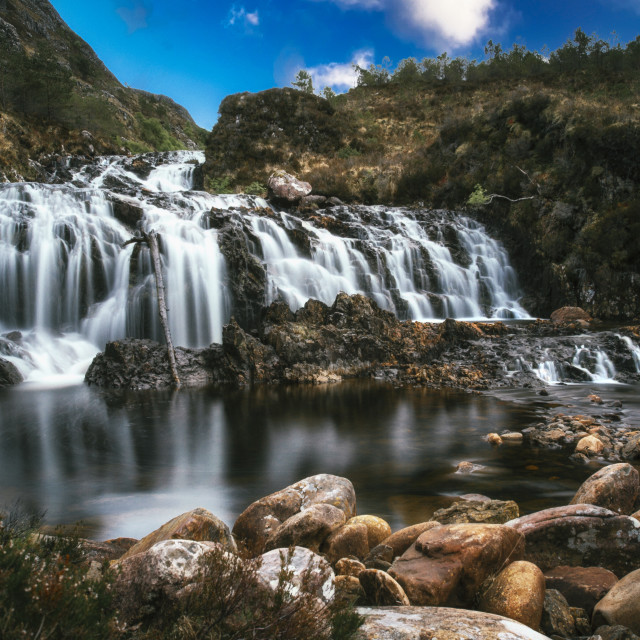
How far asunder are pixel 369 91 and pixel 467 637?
2347 inches

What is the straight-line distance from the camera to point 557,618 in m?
2.78

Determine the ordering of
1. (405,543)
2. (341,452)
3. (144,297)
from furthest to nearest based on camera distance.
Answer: (144,297)
(341,452)
(405,543)

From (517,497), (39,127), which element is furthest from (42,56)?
(517,497)

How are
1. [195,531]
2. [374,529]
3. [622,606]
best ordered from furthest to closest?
1. [374,529]
2. [195,531]
3. [622,606]

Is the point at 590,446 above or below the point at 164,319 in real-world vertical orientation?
below

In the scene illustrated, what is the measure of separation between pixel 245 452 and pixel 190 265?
10857 mm

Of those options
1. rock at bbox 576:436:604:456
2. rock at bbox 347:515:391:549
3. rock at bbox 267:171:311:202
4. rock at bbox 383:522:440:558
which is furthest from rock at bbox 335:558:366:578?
rock at bbox 267:171:311:202

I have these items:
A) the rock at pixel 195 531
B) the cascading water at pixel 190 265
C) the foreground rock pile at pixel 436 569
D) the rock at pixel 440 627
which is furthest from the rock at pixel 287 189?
the rock at pixel 440 627

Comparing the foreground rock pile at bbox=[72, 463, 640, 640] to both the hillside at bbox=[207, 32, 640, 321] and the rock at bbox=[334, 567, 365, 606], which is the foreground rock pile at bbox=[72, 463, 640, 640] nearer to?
the rock at bbox=[334, 567, 365, 606]

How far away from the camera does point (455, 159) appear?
98.3 feet

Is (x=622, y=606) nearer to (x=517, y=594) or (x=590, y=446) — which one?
(x=517, y=594)

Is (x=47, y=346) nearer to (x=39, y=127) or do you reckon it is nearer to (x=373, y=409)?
(x=373, y=409)

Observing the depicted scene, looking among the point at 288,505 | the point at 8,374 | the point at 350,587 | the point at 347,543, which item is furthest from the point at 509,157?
the point at 350,587

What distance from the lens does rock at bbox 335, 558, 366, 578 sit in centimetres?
329
